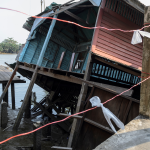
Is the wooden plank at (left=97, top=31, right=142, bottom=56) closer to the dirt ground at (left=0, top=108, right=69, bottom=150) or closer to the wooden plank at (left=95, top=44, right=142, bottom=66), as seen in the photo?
the wooden plank at (left=95, top=44, right=142, bottom=66)

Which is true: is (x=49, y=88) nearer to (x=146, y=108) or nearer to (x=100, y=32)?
(x=100, y=32)

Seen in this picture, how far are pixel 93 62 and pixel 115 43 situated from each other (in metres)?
1.67

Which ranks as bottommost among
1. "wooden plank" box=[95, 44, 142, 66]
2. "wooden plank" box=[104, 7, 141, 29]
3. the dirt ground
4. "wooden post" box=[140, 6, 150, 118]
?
the dirt ground

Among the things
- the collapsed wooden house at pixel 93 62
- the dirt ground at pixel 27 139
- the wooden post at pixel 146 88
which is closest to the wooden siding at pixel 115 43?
the collapsed wooden house at pixel 93 62

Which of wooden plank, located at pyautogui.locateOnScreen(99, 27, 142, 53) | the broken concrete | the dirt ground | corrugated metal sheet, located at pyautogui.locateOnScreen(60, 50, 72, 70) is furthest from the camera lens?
corrugated metal sheet, located at pyautogui.locateOnScreen(60, 50, 72, 70)

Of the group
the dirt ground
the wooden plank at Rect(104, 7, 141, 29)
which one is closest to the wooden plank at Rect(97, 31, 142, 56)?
the wooden plank at Rect(104, 7, 141, 29)

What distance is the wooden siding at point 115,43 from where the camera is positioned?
578cm

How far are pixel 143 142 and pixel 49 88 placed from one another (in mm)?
8795

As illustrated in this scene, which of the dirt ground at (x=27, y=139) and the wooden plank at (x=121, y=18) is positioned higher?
the wooden plank at (x=121, y=18)

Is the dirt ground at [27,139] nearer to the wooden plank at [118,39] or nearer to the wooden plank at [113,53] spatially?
the wooden plank at [113,53]

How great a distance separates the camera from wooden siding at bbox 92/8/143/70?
5.78 m

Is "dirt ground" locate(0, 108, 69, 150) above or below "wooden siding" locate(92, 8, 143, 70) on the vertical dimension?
below

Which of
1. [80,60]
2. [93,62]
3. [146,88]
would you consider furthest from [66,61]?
[146,88]

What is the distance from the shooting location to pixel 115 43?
6.27 metres
